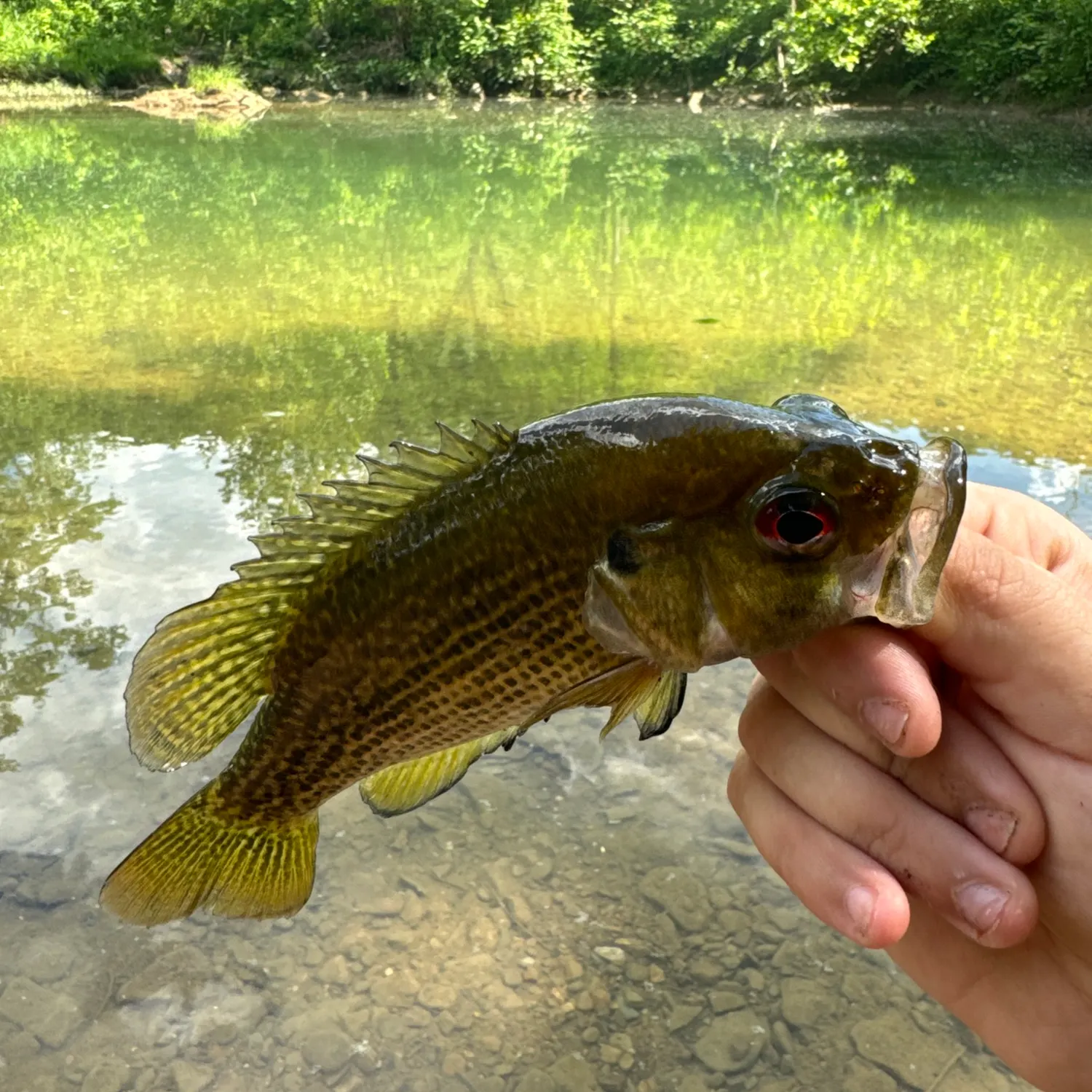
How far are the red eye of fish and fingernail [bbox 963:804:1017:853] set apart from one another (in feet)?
2.30

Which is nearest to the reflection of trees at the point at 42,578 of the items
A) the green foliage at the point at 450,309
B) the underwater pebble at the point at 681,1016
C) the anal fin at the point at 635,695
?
the green foliage at the point at 450,309

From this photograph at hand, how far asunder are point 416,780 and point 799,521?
0.97 metres

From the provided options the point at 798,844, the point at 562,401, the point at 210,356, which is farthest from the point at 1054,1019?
the point at 210,356

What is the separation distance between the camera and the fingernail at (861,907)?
173 centimetres

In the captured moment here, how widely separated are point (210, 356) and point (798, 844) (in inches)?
349

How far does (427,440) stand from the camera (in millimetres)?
7652

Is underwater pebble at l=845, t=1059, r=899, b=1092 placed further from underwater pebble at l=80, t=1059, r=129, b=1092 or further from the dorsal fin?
the dorsal fin

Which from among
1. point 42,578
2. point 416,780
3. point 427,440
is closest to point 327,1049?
point 416,780

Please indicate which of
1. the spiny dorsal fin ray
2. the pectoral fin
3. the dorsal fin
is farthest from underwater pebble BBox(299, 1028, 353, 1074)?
the pectoral fin

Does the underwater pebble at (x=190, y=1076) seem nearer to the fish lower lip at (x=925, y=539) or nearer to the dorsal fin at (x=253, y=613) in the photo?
the dorsal fin at (x=253, y=613)

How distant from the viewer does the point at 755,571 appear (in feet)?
4.85

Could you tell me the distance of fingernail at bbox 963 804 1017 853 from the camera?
5.75ft

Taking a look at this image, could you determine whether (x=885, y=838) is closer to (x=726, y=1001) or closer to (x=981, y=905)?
(x=981, y=905)

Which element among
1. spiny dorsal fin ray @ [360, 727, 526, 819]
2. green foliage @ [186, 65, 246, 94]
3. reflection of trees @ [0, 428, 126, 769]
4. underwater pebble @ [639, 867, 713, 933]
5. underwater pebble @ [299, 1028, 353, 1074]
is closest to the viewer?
spiny dorsal fin ray @ [360, 727, 526, 819]
